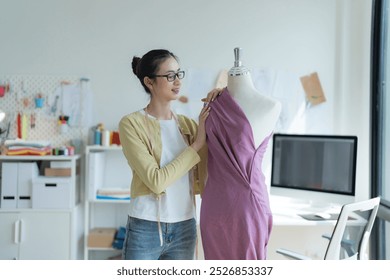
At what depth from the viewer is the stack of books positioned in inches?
83.4

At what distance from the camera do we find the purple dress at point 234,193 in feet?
3.02

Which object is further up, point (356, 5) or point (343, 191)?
point (356, 5)

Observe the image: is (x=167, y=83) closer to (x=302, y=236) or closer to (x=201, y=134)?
(x=201, y=134)

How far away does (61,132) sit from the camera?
236cm

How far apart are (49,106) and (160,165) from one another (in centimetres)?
162

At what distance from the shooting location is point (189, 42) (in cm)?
231

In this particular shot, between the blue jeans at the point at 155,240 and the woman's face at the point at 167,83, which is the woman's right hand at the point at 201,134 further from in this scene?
the blue jeans at the point at 155,240

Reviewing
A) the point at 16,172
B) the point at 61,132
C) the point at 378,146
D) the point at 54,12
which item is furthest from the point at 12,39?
the point at 378,146

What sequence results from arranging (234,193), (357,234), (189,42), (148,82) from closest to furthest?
(234,193) → (148,82) → (357,234) → (189,42)

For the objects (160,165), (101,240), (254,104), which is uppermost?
(254,104)

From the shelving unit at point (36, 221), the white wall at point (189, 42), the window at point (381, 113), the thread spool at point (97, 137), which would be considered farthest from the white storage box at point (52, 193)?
the window at point (381, 113)

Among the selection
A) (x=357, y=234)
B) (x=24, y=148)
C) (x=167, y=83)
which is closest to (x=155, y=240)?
(x=167, y=83)

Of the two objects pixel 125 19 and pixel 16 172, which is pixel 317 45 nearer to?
pixel 125 19

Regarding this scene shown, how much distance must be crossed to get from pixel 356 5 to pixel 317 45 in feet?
0.99
